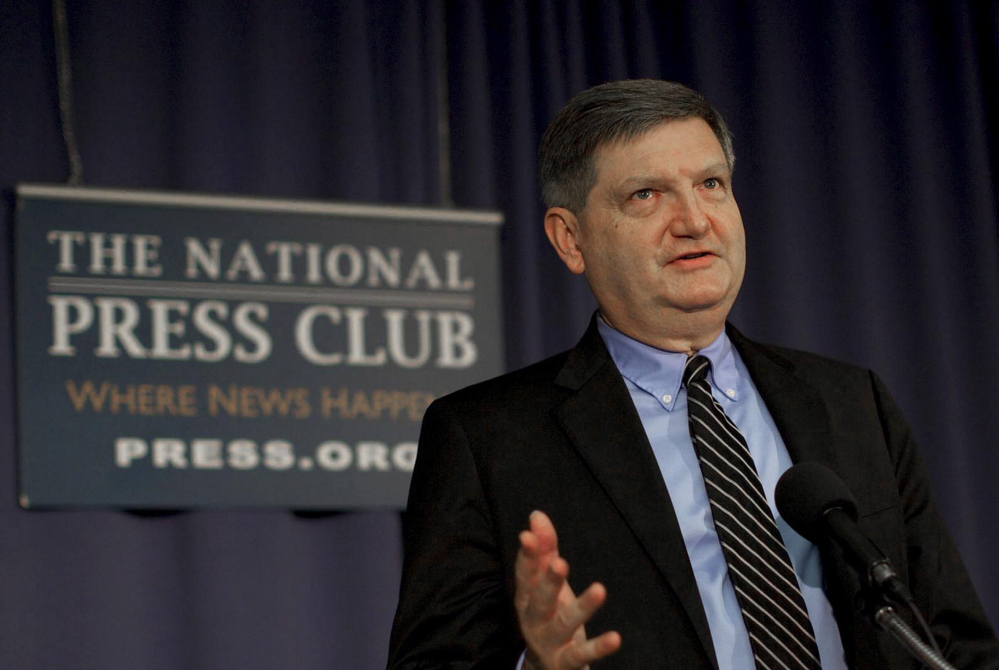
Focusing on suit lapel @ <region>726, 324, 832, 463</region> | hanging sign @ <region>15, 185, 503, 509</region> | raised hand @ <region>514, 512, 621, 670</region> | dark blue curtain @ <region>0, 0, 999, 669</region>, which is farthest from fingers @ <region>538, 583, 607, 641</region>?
dark blue curtain @ <region>0, 0, 999, 669</region>

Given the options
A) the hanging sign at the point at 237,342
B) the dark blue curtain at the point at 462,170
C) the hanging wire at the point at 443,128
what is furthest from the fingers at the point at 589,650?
the hanging wire at the point at 443,128

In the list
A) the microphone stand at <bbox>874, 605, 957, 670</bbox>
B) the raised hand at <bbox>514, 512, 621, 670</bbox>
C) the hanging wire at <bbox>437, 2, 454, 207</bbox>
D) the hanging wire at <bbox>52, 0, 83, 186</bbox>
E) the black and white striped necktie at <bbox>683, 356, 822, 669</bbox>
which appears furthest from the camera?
the hanging wire at <bbox>437, 2, 454, 207</bbox>

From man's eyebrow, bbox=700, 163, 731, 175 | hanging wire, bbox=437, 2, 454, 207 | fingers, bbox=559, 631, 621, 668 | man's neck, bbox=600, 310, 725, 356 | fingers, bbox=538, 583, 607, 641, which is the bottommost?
fingers, bbox=559, 631, 621, 668

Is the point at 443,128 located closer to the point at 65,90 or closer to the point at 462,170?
the point at 462,170

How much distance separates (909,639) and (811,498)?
21 cm

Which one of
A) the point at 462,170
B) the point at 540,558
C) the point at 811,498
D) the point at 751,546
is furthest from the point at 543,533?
the point at 462,170

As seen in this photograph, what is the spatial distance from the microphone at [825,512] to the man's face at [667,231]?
0.38 meters

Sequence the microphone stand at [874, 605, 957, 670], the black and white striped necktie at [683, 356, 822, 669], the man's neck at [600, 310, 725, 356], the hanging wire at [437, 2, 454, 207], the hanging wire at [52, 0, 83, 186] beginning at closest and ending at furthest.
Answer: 1. the microphone stand at [874, 605, 957, 670]
2. the black and white striped necktie at [683, 356, 822, 669]
3. the man's neck at [600, 310, 725, 356]
4. the hanging wire at [52, 0, 83, 186]
5. the hanging wire at [437, 2, 454, 207]

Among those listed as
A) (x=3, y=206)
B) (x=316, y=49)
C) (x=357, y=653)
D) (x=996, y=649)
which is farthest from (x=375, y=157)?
(x=996, y=649)

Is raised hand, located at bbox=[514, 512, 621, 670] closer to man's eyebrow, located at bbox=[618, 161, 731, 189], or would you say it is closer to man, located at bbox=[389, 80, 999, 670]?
man, located at bbox=[389, 80, 999, 670]

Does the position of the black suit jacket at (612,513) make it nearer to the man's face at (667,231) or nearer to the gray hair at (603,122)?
the man's face at (667,231)

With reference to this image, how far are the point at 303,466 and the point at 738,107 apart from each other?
150cm

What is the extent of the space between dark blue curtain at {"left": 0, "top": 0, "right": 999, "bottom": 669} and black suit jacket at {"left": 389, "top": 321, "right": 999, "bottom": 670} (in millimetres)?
1183

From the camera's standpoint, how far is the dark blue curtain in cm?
266
